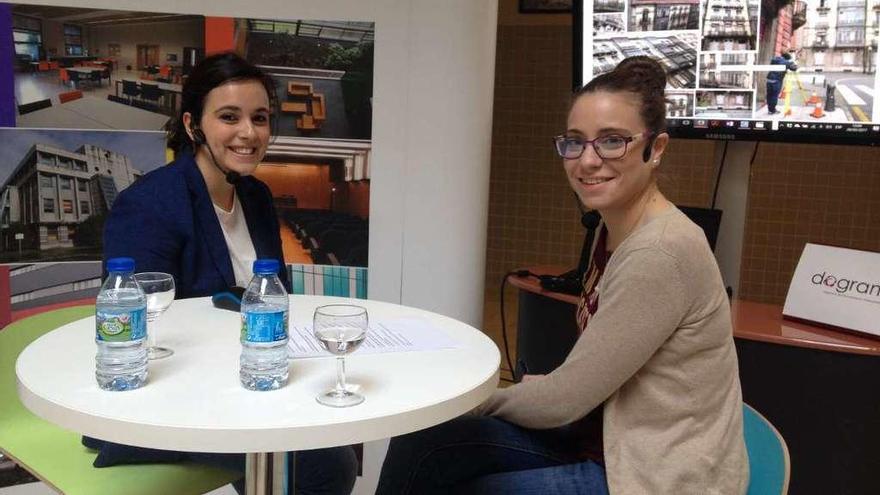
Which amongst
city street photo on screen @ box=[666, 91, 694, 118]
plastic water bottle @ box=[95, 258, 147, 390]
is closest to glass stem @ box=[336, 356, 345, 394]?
plastic water bottle @ box=[95, 258, 147, 390]

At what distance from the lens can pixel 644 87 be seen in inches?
56.8

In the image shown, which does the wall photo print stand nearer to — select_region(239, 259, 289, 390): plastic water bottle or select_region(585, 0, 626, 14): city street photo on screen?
select_region(585, 0, 626, 14): city street photo on screen

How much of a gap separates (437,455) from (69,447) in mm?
758

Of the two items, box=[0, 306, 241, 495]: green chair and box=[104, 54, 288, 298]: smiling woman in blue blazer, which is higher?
box=[104, 54, 288, 298]: smiling woman in blue blazer

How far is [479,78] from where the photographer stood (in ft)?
7.52

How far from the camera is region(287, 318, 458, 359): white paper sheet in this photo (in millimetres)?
Answer: 1358

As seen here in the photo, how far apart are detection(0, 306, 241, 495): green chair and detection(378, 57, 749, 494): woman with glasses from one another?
0.38 m

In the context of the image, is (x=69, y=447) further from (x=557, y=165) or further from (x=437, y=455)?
(x=557, y=165)

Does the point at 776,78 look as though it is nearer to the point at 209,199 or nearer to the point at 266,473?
the point at 209,199

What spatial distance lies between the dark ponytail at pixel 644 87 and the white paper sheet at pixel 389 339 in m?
0.55

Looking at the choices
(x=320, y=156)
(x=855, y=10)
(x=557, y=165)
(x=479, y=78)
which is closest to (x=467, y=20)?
(x=479, y=78)

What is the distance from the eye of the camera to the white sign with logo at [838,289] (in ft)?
6.27

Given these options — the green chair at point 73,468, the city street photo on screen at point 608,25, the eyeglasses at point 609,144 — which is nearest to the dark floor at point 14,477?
the green chair at point 73,468

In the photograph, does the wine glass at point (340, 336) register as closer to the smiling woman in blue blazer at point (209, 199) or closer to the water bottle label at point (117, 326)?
the water bottle label at point (117, 326)
